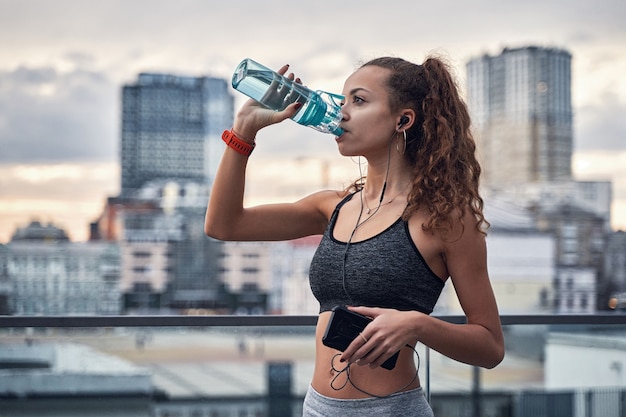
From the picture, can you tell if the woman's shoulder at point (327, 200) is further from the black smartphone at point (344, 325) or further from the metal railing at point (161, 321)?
the metal railing at point (161, 321)

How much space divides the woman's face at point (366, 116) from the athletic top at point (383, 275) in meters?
0.13

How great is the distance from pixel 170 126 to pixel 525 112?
29.6m

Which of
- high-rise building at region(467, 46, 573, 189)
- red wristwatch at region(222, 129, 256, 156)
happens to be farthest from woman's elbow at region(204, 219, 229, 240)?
high-rise building at region(467, 46, 573, 189)

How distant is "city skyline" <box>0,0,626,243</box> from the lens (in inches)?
2242

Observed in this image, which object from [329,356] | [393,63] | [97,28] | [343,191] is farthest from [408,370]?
[97,28]

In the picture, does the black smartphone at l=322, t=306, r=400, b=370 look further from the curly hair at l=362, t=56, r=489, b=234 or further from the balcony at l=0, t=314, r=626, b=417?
the balcony at l=0, t=314, r=626, b=417

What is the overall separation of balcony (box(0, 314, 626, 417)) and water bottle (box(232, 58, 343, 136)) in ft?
3.00

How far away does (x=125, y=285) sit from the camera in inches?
2426

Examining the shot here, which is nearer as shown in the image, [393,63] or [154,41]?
[393,63]

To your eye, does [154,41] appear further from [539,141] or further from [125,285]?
[539,141]

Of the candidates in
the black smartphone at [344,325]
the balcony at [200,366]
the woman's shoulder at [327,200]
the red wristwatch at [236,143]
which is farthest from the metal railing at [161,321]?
the black smartphone at [344,325]

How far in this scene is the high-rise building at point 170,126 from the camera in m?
64.5

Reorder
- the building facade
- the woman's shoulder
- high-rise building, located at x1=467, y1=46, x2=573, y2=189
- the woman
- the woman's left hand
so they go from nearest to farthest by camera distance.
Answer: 1. the woman's left hand
2. the woman
3. the woman's shoulder
4. the building facade
5. high-rise building, located at x1=467, y1=46, x2=573, y2=189

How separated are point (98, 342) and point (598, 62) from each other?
62453mm
